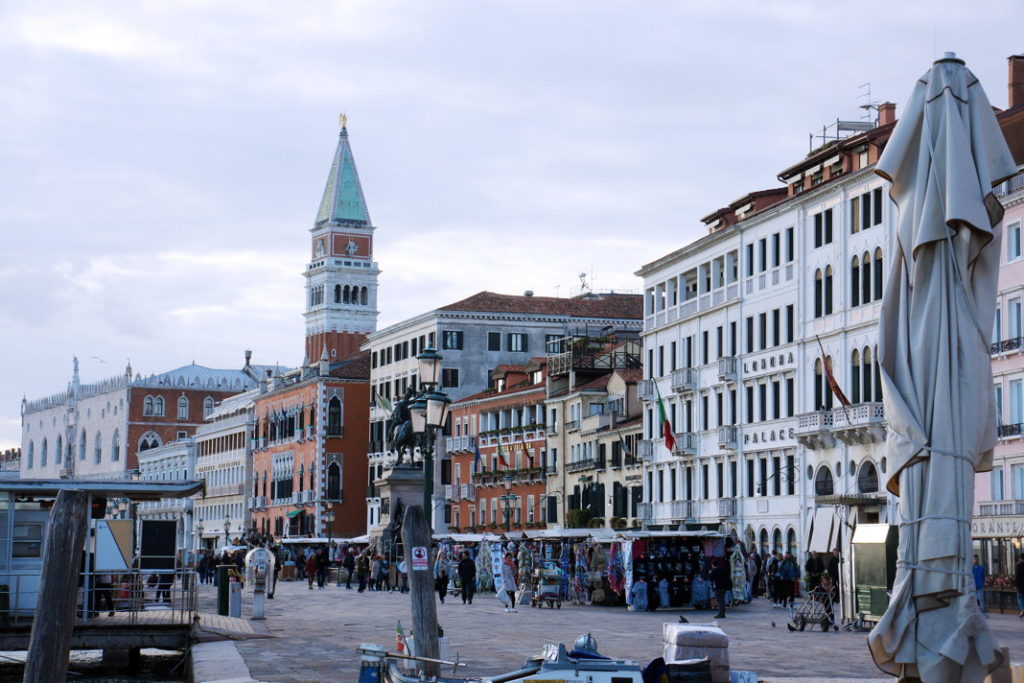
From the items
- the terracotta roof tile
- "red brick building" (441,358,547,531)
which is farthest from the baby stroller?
the terracotta roof tile

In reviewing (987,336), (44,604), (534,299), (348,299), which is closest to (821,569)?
(44,604)

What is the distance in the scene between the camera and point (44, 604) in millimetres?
15977

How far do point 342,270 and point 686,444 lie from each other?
274 feet

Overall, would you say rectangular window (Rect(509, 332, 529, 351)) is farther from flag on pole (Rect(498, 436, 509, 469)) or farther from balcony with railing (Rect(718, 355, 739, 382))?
balcony with railing (Rect(718, 355, 739, 382))

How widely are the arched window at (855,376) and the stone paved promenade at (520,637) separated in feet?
33.1

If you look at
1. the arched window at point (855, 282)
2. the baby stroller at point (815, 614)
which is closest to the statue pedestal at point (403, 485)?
the arched window at point (855, 282)

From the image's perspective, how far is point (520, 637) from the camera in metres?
27.4

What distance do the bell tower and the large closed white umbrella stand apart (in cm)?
13086

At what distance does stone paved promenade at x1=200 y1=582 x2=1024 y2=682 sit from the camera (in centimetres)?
2059

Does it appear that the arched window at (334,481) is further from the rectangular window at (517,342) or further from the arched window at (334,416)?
the rectangular window at (517,342)

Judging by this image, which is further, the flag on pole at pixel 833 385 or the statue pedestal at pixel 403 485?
the flag on pole at pixel 833 385

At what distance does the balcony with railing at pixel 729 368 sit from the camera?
58562mm

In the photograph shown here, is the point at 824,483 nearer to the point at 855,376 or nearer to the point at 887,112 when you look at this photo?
the point at 855,376

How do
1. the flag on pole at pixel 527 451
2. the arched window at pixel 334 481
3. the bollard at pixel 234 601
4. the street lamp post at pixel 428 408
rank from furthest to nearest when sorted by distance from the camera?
the arched window at pixel 334 481 → the flag on pole at pixel 527 451 → the bollard at pixel 234 601 → the street lamp post at pixel 428 408
